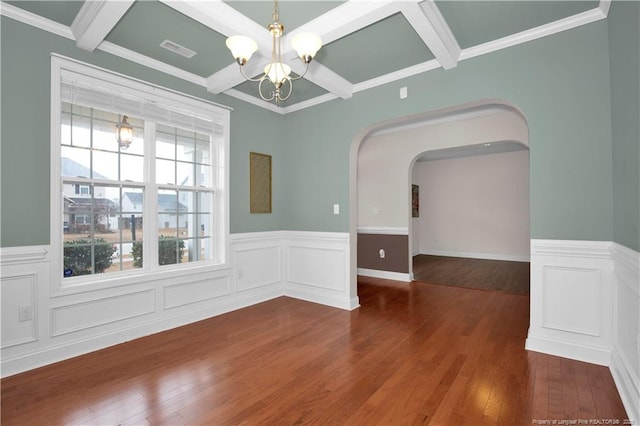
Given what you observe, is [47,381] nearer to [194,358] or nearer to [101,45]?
[194,358]

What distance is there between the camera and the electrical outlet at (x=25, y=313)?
2.49 meters

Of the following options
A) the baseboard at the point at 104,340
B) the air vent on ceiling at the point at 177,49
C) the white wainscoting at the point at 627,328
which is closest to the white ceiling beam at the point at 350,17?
the air vent on ceiling at the point at 177,49

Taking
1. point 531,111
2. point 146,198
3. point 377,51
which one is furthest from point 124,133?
point 531,111

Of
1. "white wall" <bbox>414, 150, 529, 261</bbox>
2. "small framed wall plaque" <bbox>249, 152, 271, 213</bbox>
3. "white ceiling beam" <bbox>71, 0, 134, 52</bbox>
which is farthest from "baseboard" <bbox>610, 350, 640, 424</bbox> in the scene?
"white wall" <bbox>414, 150, 529, 261</bbox>

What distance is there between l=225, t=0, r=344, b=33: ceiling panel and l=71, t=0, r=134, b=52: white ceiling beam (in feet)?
2.71

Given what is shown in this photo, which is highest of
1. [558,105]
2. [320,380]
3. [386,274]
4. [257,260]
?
[558,105]

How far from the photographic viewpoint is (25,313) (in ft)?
8.26

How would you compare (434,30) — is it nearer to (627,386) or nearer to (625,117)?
(625,117)

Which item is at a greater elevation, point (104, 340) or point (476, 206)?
point (476, 206)

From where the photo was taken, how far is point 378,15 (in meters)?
2.42

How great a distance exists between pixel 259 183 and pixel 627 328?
4042mm

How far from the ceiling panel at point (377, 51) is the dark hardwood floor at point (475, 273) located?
3.75 meters

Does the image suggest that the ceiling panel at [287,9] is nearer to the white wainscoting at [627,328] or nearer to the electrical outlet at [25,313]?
the white wainscoting at [627,328]

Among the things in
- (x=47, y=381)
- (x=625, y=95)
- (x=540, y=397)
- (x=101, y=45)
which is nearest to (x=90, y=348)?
(x=47, y=381)
